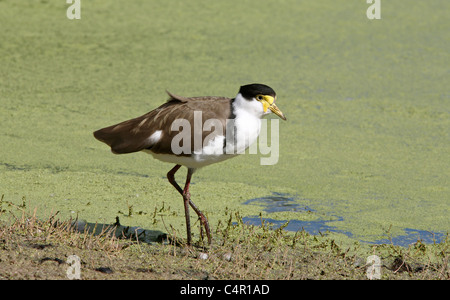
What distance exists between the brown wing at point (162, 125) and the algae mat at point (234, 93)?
0.56 metres

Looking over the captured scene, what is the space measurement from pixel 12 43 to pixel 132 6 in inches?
65.4

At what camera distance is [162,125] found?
4.07 metres

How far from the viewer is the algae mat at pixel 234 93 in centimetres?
491

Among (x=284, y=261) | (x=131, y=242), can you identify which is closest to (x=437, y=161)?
(x=284, y=261)

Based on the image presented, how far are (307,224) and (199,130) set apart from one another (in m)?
1.14

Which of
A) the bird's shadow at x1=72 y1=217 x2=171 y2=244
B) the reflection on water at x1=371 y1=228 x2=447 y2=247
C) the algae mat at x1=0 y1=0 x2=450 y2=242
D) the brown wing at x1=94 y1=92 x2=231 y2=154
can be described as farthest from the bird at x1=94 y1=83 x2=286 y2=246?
the reflection on water at x1=371 y1=228 x2=447 y2=247

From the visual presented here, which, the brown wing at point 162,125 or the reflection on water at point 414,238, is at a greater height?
the brown wing at point 162,125

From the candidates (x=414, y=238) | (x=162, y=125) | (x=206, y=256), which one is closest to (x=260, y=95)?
(x=162, y=125)

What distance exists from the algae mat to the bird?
1.80 feet

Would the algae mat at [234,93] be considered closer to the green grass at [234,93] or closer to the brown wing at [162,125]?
the green grass at [234,93]

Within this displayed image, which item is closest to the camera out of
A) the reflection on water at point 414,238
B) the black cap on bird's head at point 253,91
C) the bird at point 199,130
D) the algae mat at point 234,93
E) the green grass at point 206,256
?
the green grass at point 206,256

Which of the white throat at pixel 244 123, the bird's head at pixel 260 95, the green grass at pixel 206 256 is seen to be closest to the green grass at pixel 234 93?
the green grass at pixel 206 256

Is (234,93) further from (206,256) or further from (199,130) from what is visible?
(206,256)
